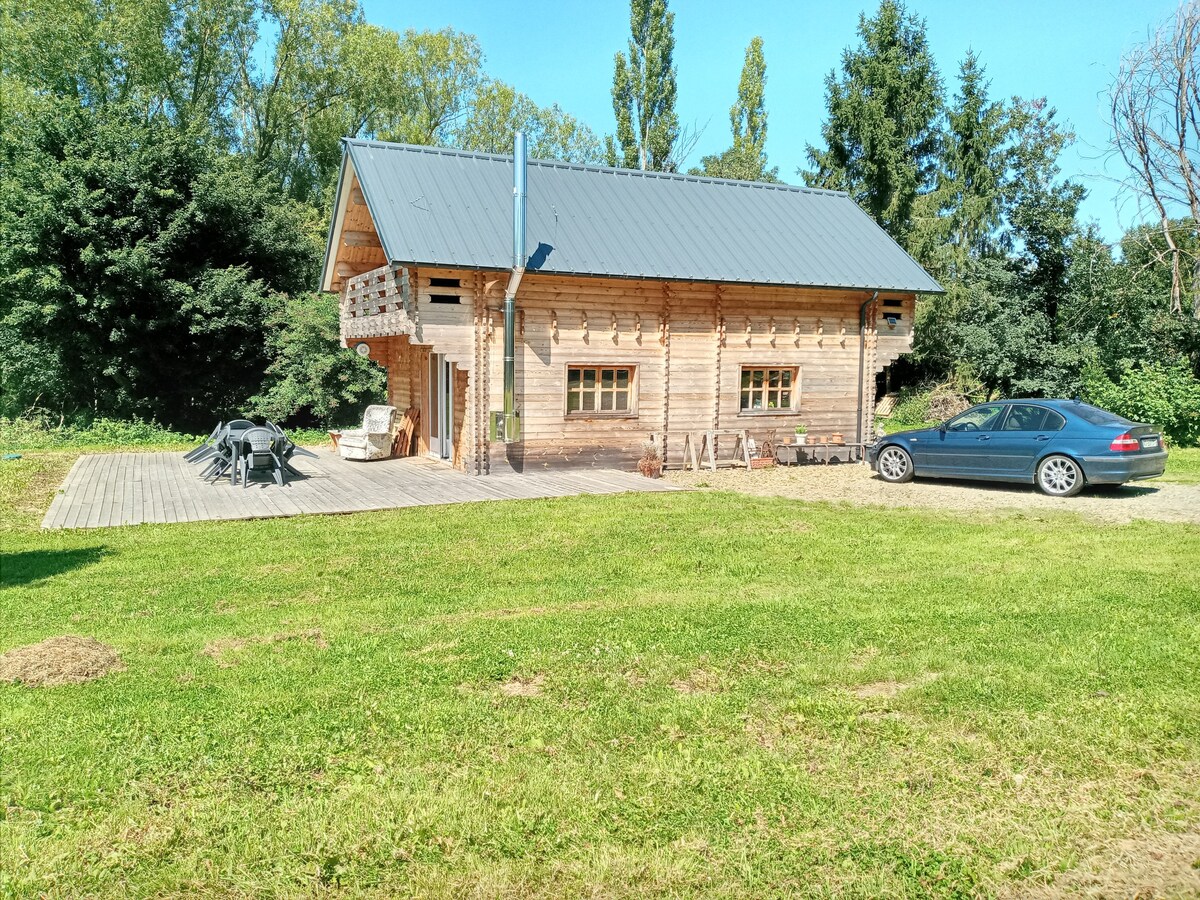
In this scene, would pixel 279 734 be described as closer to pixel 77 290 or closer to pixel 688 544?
pixel 688 544

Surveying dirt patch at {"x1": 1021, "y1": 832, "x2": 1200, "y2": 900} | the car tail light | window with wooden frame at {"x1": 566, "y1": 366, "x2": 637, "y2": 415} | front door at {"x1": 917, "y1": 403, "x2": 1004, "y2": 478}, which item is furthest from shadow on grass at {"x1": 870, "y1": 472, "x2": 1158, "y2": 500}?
dirt patch at {"x1": 1021, "y1": 832, "x2": 1200, "y2": 900}

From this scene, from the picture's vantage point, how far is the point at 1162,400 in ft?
67.3

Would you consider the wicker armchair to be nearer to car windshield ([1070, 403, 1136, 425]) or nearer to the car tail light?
car windshield ([1070, 403, 1136, 425])

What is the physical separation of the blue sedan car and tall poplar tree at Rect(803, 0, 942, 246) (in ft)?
56.6

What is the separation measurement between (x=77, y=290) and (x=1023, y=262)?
977 inches

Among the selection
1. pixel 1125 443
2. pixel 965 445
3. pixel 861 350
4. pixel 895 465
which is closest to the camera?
pixel 1125 443

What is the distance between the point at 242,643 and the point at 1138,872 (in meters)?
4.95

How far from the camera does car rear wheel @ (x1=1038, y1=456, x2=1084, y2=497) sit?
43.3 ft

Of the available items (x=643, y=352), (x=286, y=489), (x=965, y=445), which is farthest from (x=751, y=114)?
(x=286, y=489)

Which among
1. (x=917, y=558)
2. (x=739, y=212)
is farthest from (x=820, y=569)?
(x=739, y=212)

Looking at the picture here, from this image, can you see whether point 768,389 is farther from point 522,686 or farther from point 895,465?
point 522,686

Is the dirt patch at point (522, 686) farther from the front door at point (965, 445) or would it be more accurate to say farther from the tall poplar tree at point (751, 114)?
the tall poplar tree at point (751, 114)

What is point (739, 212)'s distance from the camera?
1900 centimetres

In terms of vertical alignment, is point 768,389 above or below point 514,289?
below
